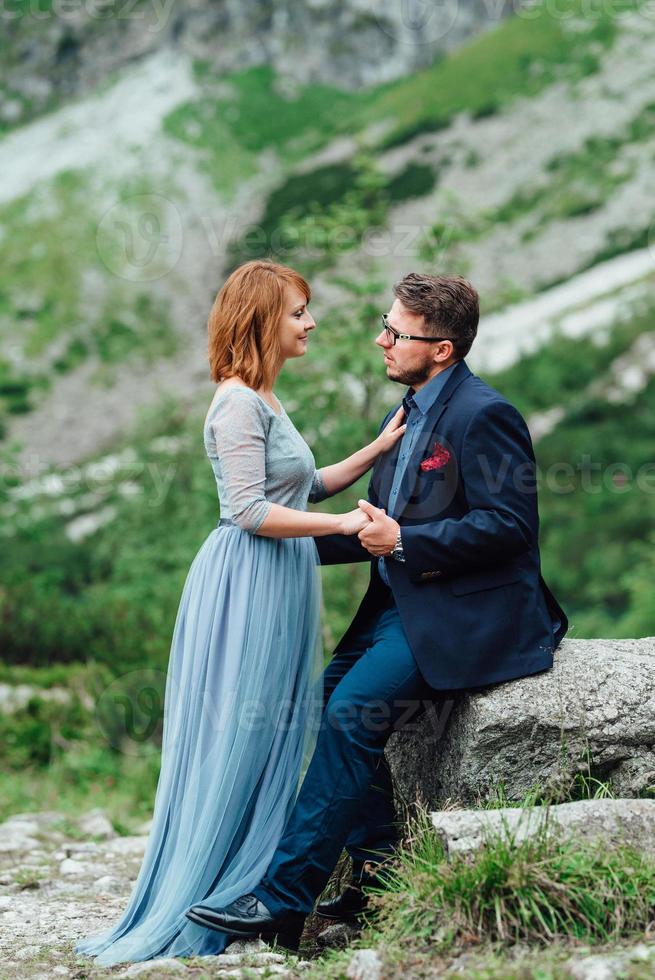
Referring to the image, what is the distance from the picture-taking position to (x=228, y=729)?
412 centimetres

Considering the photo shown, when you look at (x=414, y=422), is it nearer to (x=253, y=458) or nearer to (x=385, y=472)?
(x=385, y=472)

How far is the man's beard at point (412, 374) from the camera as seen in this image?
423 centimetres

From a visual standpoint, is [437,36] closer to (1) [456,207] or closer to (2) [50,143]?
(2) [50,143]

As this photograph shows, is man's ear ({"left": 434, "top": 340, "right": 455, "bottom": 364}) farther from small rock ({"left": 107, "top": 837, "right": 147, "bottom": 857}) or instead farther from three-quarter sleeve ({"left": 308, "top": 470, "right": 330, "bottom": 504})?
small rock ({"left": 107, "top": 837, "right": 147, "bottom": 857})

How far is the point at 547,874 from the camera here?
→ 343cm

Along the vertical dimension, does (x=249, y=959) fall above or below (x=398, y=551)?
below

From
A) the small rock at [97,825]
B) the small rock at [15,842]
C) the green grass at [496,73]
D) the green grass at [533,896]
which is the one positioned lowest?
the small rock at [97,825]

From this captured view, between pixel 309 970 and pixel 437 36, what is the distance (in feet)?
168

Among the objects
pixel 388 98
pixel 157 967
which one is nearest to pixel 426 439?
pixel 157 967

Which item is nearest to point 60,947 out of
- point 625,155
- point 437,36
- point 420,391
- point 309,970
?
point 309,970

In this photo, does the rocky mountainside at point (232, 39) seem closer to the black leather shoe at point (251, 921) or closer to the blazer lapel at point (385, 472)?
the blazer lapel at point (385, 472)

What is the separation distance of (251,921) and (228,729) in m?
0.65

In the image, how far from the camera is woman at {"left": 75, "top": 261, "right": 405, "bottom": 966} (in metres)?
4.05

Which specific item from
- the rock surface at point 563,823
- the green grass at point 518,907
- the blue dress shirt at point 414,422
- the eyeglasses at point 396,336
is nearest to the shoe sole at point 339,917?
the green grass at point 518,907
